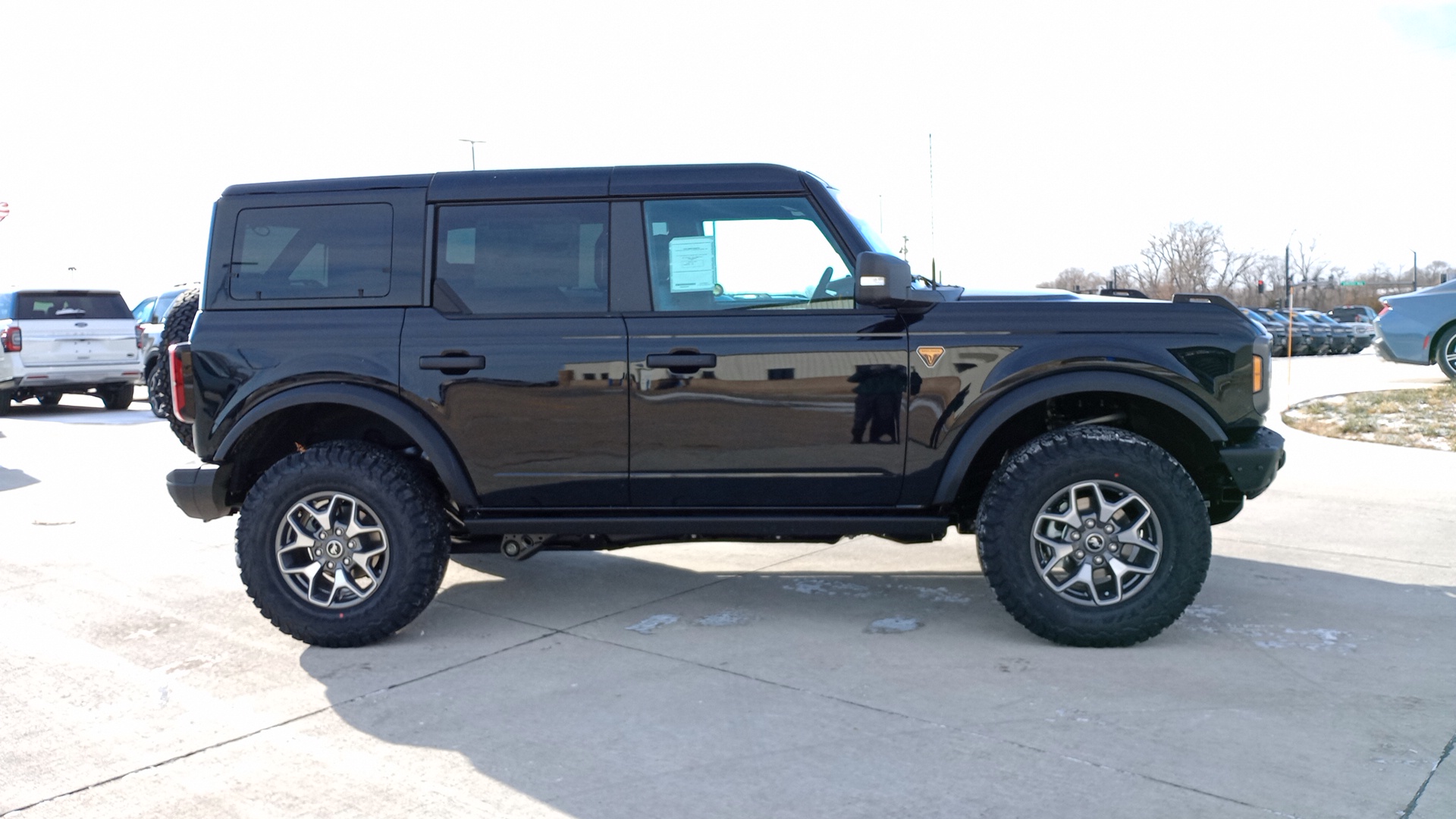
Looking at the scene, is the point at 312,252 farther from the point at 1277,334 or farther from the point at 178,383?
the point at 1277,334

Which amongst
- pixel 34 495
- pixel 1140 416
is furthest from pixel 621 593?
pixel 34 495

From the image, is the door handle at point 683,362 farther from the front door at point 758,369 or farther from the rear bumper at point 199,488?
the rear bumper at point 199,488

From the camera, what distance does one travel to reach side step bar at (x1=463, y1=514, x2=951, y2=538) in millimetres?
4855

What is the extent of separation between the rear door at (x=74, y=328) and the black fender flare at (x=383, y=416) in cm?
1315

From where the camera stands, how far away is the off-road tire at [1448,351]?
15.1 m

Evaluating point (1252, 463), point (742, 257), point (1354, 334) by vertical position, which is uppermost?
point (1354, 334)

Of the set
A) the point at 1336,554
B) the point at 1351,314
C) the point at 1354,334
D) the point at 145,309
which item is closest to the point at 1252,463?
the point at 1336,554

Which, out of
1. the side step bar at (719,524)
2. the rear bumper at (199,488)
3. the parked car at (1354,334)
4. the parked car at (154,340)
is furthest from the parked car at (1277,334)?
the rear bumper at (199,488)

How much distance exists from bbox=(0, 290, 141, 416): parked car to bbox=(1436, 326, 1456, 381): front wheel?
57.8 feet

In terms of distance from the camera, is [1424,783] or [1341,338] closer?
[1424,783]

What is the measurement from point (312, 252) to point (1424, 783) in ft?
14.8

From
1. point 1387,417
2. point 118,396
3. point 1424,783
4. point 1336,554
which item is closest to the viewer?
point 1424,783

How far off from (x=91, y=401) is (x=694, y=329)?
18.1 metres

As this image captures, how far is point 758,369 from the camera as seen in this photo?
4.79 metres
